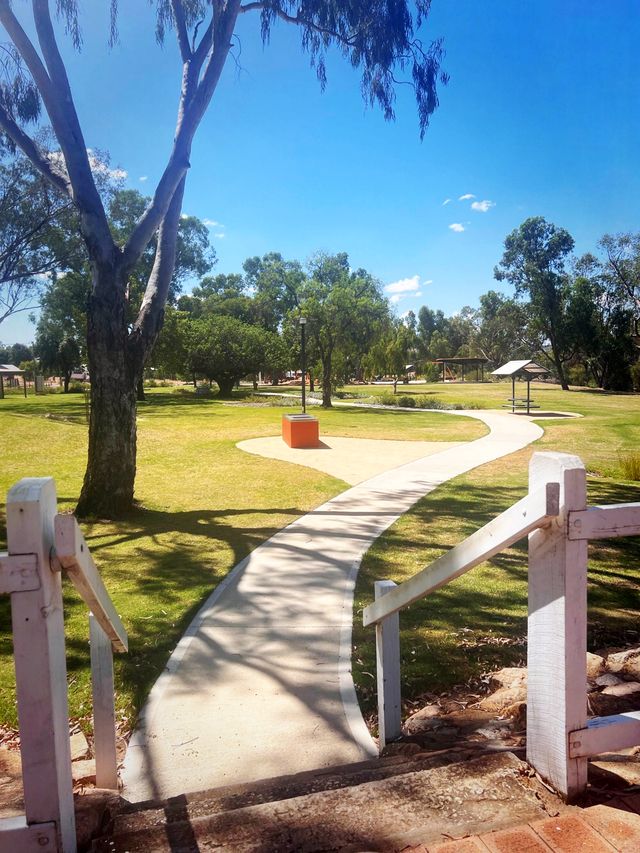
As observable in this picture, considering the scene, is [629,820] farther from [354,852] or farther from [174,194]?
[174,194]

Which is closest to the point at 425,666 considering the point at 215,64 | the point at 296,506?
the point at 296,506

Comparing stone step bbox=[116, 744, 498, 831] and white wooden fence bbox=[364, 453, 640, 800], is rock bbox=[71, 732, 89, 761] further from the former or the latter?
white wooden fence bbox=[364, 453, 640, 800]

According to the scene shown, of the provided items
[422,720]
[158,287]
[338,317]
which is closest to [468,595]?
[422,720]

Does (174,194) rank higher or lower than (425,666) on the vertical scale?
higher

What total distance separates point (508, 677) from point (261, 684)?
1.56 m

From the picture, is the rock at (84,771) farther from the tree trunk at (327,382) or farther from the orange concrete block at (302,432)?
the tree trunk at (327,382)

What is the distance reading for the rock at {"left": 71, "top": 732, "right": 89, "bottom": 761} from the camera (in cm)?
314

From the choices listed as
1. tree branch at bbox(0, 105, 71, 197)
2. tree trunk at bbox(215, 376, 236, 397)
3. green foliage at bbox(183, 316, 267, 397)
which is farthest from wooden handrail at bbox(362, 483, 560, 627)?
tree trunk at bbox(215, 376, 236, 397)

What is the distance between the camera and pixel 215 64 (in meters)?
8.48

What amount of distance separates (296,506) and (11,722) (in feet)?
18.9

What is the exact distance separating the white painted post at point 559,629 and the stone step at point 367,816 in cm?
14

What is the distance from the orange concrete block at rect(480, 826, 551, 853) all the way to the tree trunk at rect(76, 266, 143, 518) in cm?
749

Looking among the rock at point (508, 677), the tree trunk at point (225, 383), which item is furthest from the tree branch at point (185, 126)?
the tree trunk at point (225, 383)

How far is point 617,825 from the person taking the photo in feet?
5.12
